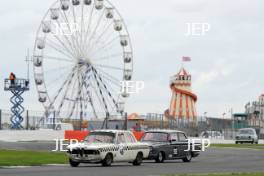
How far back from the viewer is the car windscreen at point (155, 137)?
3419 centimetres

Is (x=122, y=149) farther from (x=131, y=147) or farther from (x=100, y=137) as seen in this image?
(x=100, y=137)

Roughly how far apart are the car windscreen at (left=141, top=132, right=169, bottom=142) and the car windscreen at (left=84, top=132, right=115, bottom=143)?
4677mm

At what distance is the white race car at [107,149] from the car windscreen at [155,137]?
2.67m

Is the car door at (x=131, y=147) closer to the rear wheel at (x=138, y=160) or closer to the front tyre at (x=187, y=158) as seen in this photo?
the rear wheel at (x=138, y=160)

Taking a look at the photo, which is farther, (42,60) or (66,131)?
(42,60)

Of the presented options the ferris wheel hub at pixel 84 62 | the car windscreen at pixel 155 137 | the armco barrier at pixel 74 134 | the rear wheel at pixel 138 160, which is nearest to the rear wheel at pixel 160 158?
the car windscreen at pixel 155 137

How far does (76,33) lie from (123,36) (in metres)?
5.41

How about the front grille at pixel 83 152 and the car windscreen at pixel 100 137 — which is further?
the car windscreen at pixel 100 137

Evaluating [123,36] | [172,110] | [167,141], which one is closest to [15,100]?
[123,36]

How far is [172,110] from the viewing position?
118 meters

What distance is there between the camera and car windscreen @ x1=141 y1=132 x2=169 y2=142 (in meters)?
34.2

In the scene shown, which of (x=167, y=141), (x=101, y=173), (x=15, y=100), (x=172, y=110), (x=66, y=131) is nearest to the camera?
(x=101, y=173)

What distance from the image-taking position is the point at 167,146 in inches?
1337

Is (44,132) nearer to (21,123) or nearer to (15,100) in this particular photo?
(21,123)
